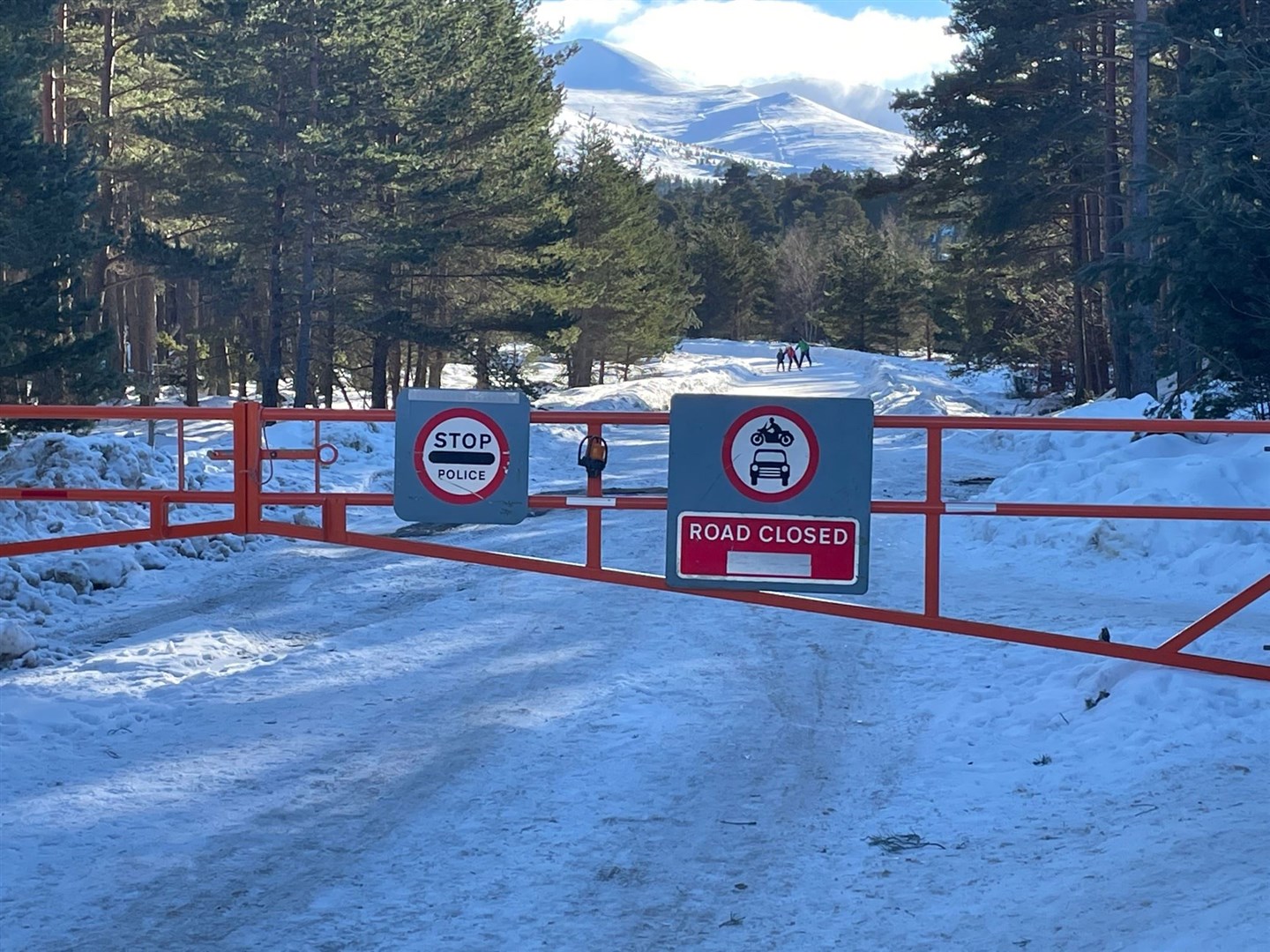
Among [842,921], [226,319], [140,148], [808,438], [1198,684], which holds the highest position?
[140,148]

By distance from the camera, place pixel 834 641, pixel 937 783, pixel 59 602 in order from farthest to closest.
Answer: pixel 59 602, pixel 834 641, pixel 937 783

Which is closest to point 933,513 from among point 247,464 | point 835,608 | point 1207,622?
point 835,608

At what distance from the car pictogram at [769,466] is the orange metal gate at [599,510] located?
1.70ft

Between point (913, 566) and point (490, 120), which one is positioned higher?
point (490, 120)

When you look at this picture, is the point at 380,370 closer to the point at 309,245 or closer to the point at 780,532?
the point at 309,245

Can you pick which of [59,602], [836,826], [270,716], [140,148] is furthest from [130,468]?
[140,148]

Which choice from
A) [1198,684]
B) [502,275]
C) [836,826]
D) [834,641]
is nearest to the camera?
[836,826]

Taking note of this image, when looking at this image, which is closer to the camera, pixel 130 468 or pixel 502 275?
pixel 130 468

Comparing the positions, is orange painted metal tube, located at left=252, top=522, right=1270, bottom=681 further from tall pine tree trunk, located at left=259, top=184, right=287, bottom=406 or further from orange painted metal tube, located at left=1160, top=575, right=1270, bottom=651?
tall pine tree trunk, located at left=259, top=184, right=287, bottom=406

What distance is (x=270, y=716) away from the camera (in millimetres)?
7434

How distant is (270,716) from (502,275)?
29942mm

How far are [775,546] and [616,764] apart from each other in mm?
1383

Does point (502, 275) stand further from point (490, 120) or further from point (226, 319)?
point (226, 319)

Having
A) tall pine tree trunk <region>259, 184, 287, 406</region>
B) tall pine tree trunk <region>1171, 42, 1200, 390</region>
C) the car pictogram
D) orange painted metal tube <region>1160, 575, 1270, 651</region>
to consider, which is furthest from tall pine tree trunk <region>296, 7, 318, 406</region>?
orange painted metal tube <region>1160, 575, 1270, 651</region>
